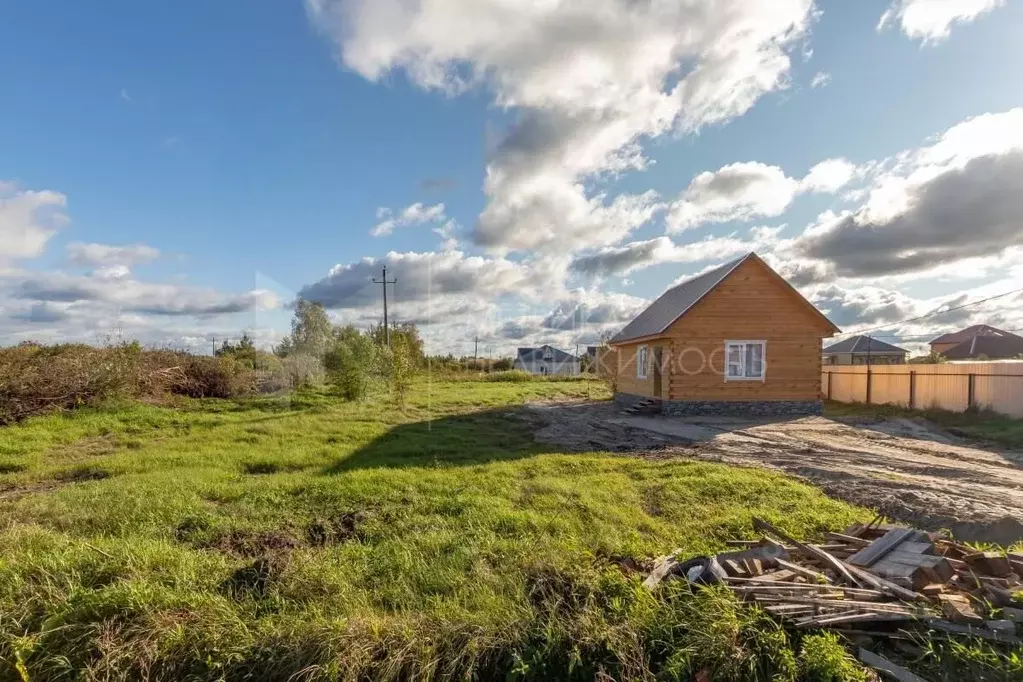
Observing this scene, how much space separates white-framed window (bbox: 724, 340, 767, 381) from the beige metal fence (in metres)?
4.75

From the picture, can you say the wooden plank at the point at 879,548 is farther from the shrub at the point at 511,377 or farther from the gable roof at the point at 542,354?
the gable roof at the point at 542,354

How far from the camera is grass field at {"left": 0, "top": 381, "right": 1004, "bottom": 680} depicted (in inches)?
125

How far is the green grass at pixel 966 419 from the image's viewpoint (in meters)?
12.0

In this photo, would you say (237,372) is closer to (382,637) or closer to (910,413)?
(382,637)

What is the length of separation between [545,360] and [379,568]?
190ft

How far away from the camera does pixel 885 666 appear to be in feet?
9.73

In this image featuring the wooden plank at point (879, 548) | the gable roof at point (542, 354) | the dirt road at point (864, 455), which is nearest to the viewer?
the wooden plank at point (879, 548)

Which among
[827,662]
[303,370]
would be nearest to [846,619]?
[827,662]

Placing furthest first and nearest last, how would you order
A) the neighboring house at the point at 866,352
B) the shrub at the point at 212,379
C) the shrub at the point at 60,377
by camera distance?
the neighboring house at the point at 866,352 → the shrub at the point at 212,379 → the shrub at the point at 60,377

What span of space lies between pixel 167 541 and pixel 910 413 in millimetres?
18833

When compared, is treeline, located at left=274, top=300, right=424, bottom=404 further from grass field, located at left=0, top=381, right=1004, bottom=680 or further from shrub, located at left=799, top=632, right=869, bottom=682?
shrub, located at left=799, top=632, right=869, bottom=682

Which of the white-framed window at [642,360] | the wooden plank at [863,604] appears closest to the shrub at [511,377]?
the white-framed window at [642,360]

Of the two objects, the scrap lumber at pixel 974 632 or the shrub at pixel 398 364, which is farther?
the shrub at pixel 398 364

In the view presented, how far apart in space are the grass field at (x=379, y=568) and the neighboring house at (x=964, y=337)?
46.4 metres
